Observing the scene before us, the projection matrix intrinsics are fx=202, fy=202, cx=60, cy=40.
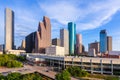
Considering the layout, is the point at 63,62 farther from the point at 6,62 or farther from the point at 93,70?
the point at 6,62

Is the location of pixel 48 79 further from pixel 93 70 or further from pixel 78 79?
pixel 93 70

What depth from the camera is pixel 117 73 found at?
270 feet

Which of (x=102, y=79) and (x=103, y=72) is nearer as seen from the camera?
(x=102, y=79)

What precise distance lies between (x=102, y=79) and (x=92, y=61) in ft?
57.0

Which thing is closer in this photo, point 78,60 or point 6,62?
point 78,60

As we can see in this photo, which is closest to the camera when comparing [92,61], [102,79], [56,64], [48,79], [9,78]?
[9,78]

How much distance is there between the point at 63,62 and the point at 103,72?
22.9m

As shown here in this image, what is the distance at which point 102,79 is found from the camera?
71062mm

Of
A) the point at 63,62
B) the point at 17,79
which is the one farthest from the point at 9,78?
the point at 63,62

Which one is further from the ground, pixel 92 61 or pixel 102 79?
pixel 92 61

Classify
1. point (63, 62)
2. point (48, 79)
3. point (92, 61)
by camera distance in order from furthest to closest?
point (63, 62)
point (92, 61)
point (48, 79)

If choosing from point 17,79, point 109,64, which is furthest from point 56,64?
point 17,79

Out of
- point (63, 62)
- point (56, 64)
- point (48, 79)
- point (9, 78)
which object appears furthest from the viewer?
point (56, 64)

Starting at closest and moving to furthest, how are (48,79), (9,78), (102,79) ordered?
(9,78)
(48,79)
(102,79)
